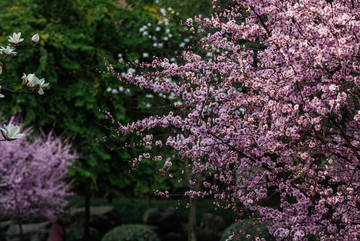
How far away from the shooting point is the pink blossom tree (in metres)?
11.7

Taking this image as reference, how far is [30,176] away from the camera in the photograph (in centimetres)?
1211

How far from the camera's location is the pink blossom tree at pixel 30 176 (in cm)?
1171

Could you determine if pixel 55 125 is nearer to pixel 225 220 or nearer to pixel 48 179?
pixel 48 179

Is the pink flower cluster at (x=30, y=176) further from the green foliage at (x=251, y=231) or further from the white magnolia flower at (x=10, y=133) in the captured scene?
the white magnolia flower at (x=10, y=133)

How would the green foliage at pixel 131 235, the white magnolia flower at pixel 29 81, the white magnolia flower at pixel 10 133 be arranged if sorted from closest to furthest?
the white magnolia flower at pixel 10 133
the white magnolia flower at pixel 29 81
the green foliage at pixel 131 235

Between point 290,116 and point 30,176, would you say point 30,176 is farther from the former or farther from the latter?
point 290,116

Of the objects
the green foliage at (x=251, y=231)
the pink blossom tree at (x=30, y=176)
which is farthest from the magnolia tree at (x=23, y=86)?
the pink blossom tree at (x=30, y=176)

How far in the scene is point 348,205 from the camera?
4129mm

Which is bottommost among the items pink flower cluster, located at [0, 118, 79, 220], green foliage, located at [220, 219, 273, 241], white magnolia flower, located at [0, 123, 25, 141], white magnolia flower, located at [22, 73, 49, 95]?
green foliage, located at [220, 219, 273, 241]

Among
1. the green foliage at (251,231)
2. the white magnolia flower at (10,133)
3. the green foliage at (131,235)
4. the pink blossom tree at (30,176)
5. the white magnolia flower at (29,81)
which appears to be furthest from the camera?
the pink blossom tree at (30,176)

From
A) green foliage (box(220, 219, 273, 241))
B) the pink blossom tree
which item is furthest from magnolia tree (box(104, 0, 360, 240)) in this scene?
the pink blossom tree

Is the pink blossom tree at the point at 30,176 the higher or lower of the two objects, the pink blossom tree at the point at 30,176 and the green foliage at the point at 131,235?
the higher

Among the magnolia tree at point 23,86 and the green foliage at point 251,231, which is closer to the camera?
the magnolia tree at point 23,86

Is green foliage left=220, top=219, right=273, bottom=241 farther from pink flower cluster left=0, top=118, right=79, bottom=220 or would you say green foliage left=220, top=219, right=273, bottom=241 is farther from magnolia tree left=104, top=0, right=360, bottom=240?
pink flower cluster left=0, top=118, right=79, bottom=220
